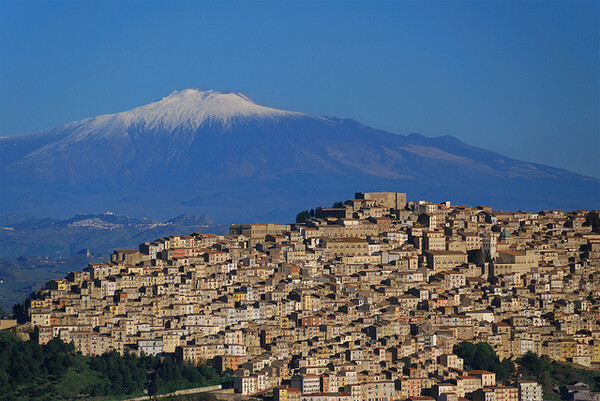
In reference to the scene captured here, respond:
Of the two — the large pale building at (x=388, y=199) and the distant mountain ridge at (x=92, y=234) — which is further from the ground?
the distant mountain ridge at (x=92, y=234)

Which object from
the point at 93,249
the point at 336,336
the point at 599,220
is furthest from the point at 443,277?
the point at 93,249

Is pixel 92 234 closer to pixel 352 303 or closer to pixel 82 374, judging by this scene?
pixel 352 303

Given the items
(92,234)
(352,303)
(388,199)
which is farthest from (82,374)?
(92,234)

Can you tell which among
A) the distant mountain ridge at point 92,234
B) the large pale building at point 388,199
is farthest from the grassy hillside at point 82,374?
the distant mountain ridge at point 92,234

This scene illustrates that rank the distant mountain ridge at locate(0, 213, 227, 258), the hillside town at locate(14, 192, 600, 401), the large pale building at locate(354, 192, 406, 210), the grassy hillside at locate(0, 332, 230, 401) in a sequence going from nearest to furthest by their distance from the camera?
the grassy hillside at locate(0, 332, 230, 401), the hillside town at locate(14, 192, 600, 401), the large pale building at locate(354, 192, 406, 210), the distant mountain ridge at locate(0, 213, 227, 258)

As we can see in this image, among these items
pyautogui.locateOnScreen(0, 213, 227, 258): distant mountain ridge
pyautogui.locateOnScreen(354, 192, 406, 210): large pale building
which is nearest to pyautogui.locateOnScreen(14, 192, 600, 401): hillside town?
pyautogui.locateOnScreen(354, 192, 406, 210): large pale building

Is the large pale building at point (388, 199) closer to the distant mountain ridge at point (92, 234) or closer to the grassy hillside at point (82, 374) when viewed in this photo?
the grassy hillside at point (82, 374)

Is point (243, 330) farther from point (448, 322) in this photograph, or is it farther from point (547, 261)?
point (547, 261)

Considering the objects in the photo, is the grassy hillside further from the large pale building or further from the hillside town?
the large pale building
